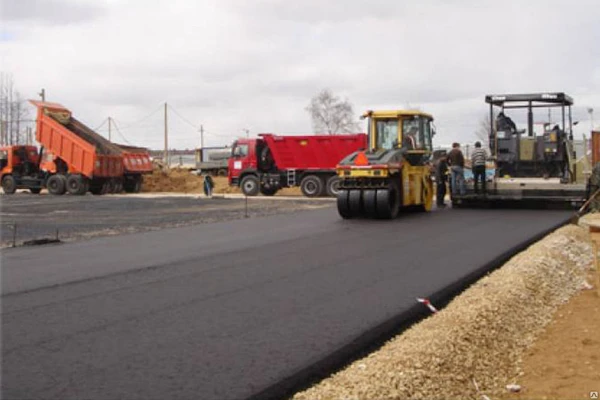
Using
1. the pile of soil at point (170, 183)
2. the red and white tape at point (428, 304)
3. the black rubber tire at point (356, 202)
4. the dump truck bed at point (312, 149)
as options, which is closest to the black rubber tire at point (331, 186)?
the dump truck bed at point (312, 149)

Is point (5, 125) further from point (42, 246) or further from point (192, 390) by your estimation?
point (192, 390)

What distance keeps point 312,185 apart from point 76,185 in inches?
384

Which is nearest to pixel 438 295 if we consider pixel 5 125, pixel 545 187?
pixel 545 187

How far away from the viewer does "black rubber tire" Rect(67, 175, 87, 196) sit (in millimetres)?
28375

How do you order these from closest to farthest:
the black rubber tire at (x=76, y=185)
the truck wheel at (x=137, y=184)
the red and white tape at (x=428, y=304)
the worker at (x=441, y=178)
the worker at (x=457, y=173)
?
the red and white tape at (x=428, y=304) → the worker at (x=457, y=173) → the worker at (x=441, y=178) → the black rubber tire at (x=76, y=185) → the truck wheel at (x=137, y=184)

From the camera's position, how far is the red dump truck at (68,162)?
28.3m

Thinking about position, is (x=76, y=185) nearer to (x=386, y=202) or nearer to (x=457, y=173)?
(x=457, y=173)

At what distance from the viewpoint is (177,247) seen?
33.1 feet

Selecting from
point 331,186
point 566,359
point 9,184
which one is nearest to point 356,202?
point 566,359

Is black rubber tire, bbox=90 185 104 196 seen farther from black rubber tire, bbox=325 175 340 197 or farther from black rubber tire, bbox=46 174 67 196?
black rubber tire, bbox=325 175 340 197

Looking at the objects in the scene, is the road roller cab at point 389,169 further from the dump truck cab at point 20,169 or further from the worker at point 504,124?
the dump truck cab at point 20,169

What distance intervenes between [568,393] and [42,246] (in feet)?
26.9

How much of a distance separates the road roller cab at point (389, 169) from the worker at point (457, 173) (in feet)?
2.35

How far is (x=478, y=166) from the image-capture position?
1652 cm
